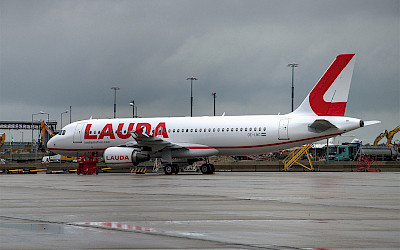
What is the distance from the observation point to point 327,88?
39875 millimetres

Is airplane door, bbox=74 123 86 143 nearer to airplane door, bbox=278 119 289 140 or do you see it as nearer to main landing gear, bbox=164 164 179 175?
→ main landing gear, bbox=164 164 179 175

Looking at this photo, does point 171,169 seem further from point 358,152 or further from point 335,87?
point 358,152

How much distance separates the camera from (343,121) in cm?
3884

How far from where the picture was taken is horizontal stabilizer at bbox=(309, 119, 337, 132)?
38281 millimetres

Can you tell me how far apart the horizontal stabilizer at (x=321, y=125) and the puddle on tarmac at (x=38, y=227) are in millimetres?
29366

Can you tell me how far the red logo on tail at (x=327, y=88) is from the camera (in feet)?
130

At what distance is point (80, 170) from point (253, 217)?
35.7 meters

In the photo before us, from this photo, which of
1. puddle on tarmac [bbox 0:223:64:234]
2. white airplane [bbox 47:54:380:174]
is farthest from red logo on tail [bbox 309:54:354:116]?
puddle on tarmac [bbox 0:223:64:234]

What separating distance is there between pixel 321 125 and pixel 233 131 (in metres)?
5.92

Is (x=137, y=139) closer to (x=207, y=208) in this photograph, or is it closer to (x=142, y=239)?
(x=207, y=208)

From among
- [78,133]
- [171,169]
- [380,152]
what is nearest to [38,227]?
[171,169]

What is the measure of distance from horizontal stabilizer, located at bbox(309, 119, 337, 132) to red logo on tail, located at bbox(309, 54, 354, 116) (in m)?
1.43

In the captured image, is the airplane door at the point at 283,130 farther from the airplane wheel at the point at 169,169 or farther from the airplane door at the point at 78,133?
the airplane door at the point at 78,133

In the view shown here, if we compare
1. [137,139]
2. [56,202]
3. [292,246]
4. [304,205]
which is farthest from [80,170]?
[292,246]
